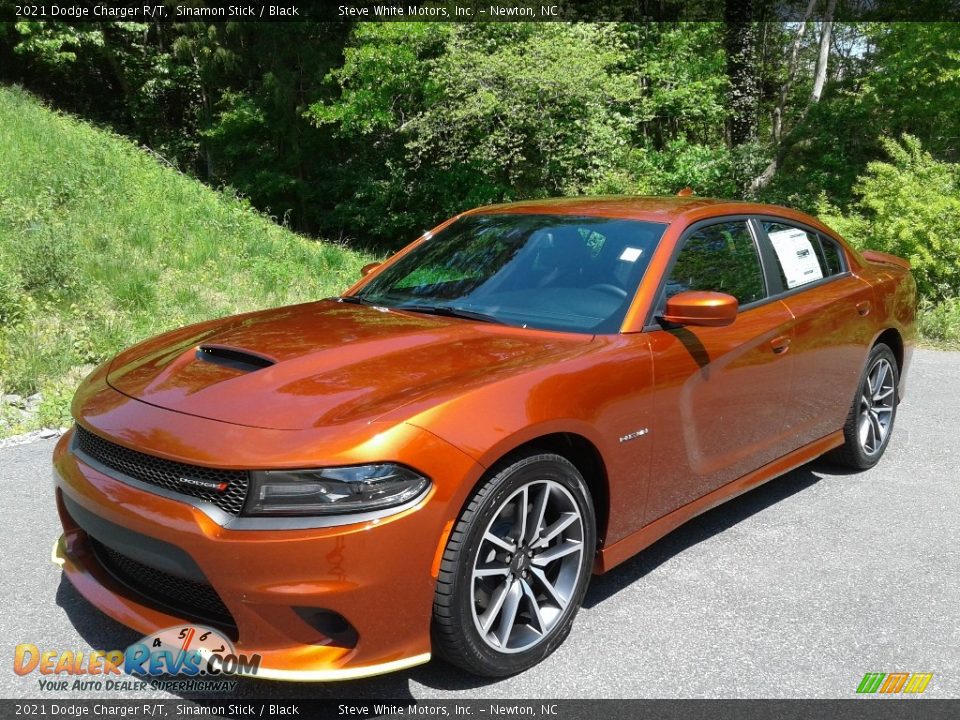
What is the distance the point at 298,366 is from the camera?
291 centimetres

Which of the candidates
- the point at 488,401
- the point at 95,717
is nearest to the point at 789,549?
the point at 488,401

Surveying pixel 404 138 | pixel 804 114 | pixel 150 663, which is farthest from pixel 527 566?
pixel 804 114

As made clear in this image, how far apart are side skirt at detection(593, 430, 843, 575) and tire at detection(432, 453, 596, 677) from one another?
0.59 feet

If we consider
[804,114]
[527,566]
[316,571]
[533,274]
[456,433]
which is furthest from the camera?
[804,114]

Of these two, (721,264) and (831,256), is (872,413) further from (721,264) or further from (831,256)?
(721,264)

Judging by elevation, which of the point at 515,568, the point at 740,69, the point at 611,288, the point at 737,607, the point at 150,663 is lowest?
the point at 737,607

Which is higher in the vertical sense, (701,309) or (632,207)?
(632,207)

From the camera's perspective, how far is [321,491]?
236 cm

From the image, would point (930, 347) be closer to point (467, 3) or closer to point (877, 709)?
point (877, 709)

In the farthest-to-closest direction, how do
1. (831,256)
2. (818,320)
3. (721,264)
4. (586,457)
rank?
(831,256) → (818,320) → (721,264) → (586,457)

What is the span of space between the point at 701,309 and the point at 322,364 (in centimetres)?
147

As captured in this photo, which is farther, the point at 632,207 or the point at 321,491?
the point at 632,207

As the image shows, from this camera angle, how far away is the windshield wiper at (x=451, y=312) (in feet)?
11.4

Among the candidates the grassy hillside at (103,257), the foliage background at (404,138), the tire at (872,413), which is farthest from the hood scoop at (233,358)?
the foliage background at (404,138)
